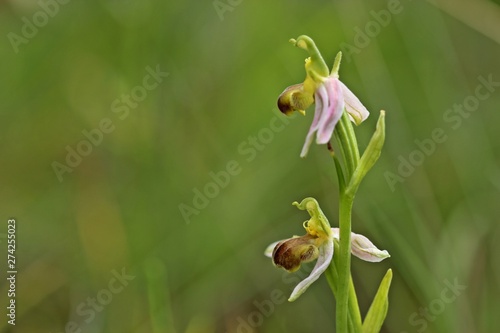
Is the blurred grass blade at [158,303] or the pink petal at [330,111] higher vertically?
the blurred grass blade at [158,303]

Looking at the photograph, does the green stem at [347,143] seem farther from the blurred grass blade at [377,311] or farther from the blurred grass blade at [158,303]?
the blurred grass blade at [158,303]

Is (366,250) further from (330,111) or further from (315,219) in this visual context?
(330,111)

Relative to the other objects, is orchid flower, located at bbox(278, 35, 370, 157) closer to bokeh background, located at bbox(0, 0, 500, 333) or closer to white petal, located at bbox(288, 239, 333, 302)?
white petal, located at bbox(288, 239, 333, 302)

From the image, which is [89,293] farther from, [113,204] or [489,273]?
[489,273]

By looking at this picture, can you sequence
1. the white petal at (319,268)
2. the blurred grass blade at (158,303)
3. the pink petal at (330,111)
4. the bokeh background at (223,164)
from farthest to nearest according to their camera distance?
the bokeh background at (223,164) → the blurred grass blade at (158,303) → the white petal at (319,268) → the pink petal at (330,111)

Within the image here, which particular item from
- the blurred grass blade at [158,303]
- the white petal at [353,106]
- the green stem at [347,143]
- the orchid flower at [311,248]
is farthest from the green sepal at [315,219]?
the blurred grass blade at [158,303]

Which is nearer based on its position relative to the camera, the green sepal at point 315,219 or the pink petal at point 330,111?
the pink petal at point 330,111

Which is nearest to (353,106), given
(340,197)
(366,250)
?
(340,197)
